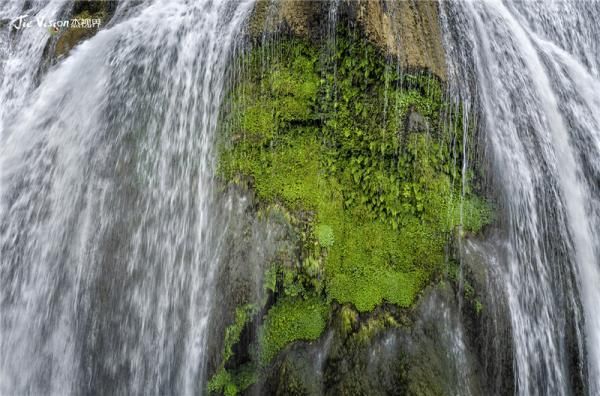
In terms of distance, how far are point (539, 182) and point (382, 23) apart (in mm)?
2186

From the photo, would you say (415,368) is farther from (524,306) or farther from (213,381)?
(213,381)

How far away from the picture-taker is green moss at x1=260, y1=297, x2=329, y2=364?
3875mm

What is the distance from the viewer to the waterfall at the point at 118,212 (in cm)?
417

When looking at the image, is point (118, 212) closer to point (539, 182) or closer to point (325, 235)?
point (325, 235)

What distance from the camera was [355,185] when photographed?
4.04m

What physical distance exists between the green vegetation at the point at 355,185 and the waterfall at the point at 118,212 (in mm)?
639

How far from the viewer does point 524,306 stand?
3.96 meters

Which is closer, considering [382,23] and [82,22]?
[382,23]

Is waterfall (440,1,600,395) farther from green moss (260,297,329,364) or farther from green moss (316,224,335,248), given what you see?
green moss (260,297,329,364)

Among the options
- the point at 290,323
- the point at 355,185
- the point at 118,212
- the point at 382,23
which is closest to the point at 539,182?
the point at 355,185

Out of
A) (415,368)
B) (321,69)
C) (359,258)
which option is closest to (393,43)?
(321,69)

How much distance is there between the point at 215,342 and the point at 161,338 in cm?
55

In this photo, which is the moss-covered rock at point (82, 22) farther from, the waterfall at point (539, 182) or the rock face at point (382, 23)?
the waterfall at point (539, 182)

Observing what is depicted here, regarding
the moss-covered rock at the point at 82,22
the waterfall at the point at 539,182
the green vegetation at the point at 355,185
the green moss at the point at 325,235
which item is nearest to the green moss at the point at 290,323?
the green vegetation at the point at 355,185
